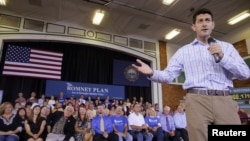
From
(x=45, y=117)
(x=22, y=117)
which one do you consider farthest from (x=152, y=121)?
(x=22, y=117)

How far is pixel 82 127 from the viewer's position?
13.1 feet

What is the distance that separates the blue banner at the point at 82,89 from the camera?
6688 millimetres

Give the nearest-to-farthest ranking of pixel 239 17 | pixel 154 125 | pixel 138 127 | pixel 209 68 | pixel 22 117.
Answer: pixel 209 68, pixel 22 117, pixel 138 127, pixel 154 125, pixel 239 17

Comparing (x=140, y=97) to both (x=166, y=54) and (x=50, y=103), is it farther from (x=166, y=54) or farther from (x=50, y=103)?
(x=50, y=103)

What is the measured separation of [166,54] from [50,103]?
17.6ft

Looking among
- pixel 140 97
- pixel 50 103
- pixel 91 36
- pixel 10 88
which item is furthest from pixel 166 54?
pixel 10 88

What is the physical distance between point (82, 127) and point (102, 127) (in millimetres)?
484

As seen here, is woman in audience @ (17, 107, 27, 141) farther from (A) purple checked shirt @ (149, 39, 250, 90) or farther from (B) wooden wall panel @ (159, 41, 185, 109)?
(B) wooden wall panel @ (159, 41, 185, 109)

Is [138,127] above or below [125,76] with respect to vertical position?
below

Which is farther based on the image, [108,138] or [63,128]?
[108,138]

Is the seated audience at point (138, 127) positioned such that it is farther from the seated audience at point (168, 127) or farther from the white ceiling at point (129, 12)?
the white ceiling at point (129, 12)

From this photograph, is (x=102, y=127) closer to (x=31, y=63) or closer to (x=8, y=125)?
(x=8, y=125)

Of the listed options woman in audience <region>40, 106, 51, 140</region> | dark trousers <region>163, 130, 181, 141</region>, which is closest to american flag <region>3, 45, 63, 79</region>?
woman in audience <region>40, 106, 51, 140</region>

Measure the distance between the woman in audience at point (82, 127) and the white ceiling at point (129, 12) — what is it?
3.90m
